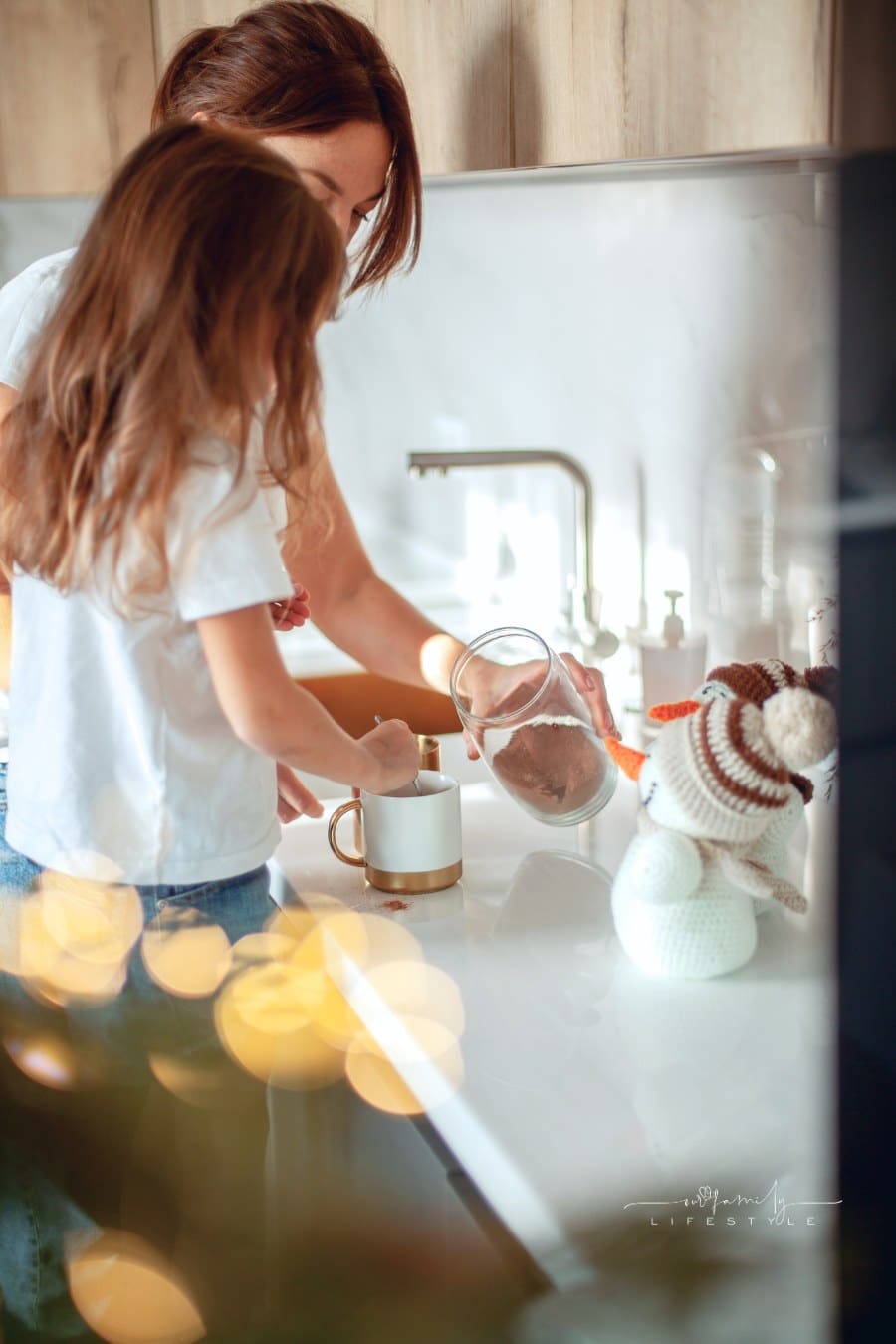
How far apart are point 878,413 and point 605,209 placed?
4.40 ft

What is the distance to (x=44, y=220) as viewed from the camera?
1.49 metres

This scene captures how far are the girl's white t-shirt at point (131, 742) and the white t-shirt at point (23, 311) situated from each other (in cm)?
12

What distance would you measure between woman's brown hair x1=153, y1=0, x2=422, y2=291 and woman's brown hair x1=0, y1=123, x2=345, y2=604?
5.5 inches

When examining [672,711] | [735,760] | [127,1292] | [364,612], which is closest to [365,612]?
[364,612]

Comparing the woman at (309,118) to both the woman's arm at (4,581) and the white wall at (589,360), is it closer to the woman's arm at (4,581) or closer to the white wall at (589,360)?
the woman's arm at (4,581)

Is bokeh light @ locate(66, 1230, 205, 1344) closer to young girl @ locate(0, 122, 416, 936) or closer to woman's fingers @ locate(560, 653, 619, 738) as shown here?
young girl @ locate(0, 122, 416, 936)

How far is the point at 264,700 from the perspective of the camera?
1.92ft

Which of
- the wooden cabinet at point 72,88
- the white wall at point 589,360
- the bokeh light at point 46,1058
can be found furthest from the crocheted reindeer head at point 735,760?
the wooden cabinet at point 72,88

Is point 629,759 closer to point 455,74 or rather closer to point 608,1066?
point 608,1066

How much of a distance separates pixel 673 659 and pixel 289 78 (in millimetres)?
701

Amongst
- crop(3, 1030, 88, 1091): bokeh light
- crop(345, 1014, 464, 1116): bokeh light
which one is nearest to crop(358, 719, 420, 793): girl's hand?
crop(345, 1014, 464, 1116): bokeh light

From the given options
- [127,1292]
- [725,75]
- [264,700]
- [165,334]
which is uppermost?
[725,75]

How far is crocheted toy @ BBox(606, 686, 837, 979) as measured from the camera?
0.62 metres

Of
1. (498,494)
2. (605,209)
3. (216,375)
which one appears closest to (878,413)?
(216,375)
